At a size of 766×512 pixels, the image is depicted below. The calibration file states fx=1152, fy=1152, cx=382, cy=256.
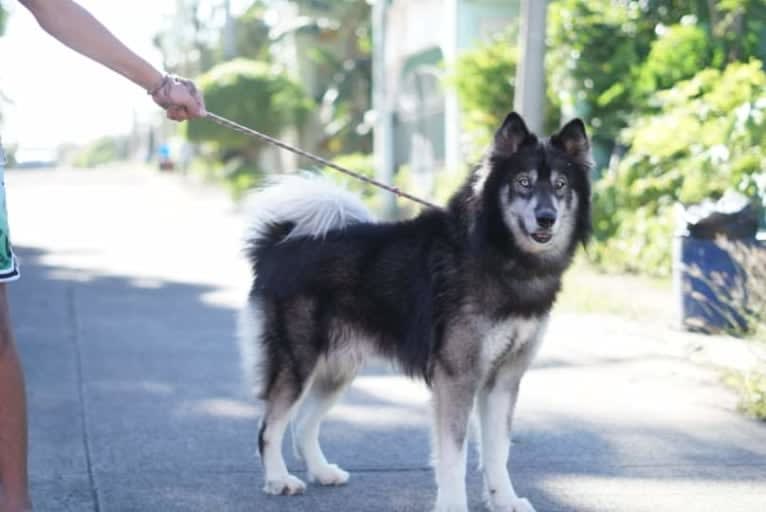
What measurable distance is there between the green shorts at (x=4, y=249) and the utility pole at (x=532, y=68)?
31.7ft

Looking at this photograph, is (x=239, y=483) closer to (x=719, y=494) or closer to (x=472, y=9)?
(x=719, y=494)

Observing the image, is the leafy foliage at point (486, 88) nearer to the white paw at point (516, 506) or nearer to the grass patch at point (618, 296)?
the grass patch at point (618, 296)

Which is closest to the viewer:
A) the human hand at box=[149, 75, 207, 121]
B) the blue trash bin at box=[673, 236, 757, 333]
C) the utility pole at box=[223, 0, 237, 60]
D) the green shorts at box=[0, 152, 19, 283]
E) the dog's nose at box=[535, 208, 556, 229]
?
the green shorts at box=[0, 152, 19, 283]

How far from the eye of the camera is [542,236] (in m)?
4.67

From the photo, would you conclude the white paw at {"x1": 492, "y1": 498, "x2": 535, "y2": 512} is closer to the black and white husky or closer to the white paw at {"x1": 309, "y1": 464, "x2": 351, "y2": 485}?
the black and white husky

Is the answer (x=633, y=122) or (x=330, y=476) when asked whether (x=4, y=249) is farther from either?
(x=633, y=122)

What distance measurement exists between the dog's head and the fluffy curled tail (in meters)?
0.75

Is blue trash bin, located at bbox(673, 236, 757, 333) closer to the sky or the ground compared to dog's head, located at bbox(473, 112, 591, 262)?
closer to the ground

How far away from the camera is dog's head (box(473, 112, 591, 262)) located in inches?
184

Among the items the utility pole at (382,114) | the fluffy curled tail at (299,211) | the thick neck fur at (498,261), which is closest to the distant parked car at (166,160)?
the utility pole at (382,114)

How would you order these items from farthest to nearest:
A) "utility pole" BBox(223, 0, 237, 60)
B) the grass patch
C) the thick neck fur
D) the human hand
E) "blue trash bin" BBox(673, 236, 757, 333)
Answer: "utility pole" BBox(223, 0, 237, 60)
the grass patch
"blue trash bin" BBox(673, 236, 757, 333)
the thick neck fur
the human hand

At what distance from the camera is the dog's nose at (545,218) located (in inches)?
181

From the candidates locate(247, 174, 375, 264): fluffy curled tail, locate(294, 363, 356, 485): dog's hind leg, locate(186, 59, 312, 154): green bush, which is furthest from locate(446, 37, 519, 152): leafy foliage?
locate(186, 59, 312, 154): green bush

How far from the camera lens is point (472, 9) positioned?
23484mm
